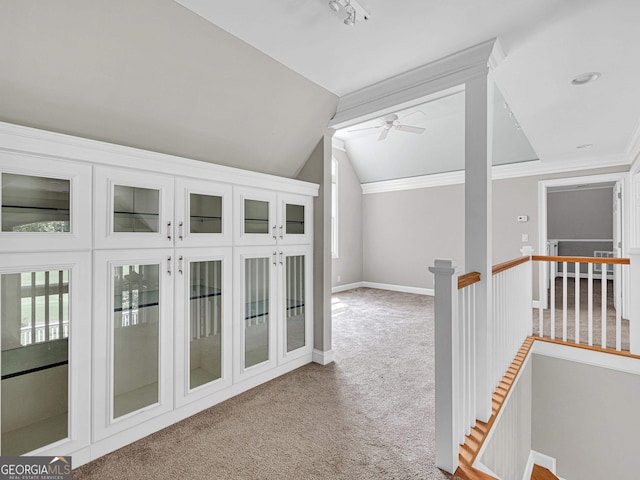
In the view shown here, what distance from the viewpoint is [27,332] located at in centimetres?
157

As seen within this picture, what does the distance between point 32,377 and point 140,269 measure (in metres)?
0.72

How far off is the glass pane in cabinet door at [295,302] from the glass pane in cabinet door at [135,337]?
1133mm

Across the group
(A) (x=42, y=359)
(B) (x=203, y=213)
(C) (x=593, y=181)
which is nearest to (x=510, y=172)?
(C) (x=593, y=181)

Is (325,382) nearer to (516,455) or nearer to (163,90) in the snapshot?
(516,455)

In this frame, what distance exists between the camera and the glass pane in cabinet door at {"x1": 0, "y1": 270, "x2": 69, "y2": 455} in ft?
4.98

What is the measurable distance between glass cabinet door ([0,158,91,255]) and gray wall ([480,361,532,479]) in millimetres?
2613

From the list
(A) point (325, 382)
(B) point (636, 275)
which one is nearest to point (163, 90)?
(A) point (325, 382)

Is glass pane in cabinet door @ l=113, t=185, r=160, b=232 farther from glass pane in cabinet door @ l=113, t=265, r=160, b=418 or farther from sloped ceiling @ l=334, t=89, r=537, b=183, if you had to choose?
sloped ceiling @ l=334, t=89, r=537, b=183

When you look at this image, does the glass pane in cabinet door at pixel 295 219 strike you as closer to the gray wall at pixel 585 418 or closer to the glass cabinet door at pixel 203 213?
the glass cabinet door at pixel 203 213

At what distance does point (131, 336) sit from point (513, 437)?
9.86 ft

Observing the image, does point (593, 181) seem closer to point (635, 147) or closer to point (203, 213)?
point (635, 147)

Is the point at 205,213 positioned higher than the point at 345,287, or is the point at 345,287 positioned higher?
the point at 205,213

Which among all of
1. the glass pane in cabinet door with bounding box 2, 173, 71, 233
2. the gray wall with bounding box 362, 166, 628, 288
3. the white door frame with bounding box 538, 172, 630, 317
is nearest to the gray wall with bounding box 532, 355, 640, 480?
the white door frame with bounding box 538, 172, 630, 317

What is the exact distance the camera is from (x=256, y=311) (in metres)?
2.61
